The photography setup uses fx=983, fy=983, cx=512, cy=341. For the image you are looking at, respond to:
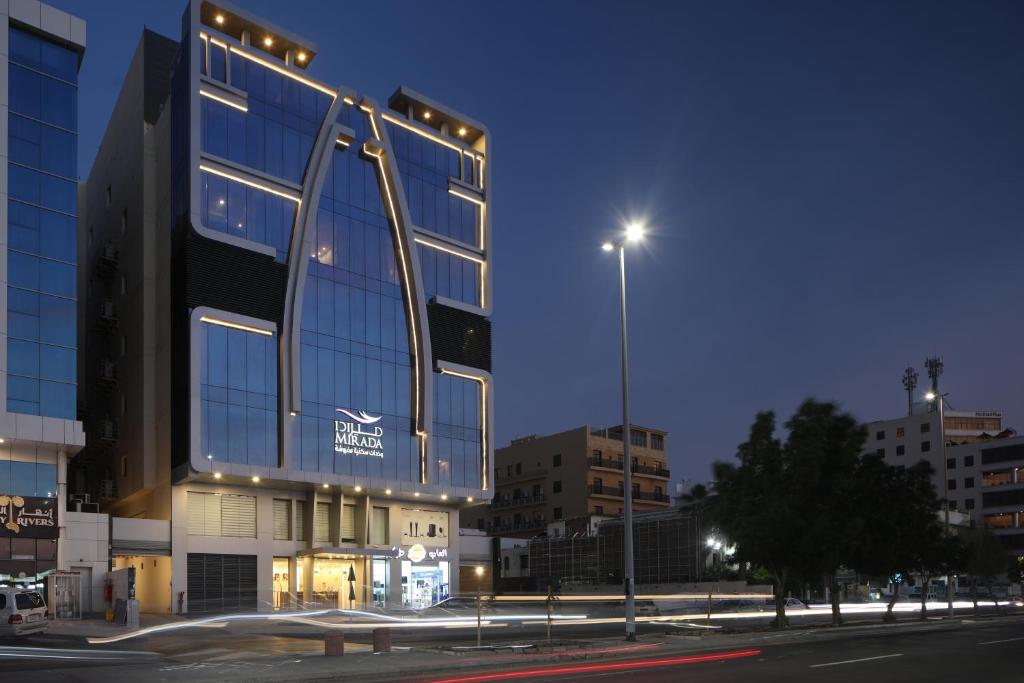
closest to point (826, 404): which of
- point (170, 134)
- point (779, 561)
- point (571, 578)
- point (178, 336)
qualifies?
point (779, 561)

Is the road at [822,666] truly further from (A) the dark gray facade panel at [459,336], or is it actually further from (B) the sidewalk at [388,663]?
(A) the dark gray facade panel at [459,336]

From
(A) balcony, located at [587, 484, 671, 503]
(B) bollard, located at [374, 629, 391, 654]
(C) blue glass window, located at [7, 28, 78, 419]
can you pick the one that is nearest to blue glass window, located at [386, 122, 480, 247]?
(C) blue glass window, located at [7, 28, 78, 419]

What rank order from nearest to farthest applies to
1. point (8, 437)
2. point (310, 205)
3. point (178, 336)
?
point (8, 437) < point (178, 336) < point (310, 205)

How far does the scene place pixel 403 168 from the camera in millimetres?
72312

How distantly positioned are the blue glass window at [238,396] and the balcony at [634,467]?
5615 centimetres

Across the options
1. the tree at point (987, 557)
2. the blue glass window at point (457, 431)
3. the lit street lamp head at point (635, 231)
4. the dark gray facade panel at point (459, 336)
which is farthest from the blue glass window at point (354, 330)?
the tree at point (987, 557)

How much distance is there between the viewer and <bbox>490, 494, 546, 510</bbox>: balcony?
118 meters

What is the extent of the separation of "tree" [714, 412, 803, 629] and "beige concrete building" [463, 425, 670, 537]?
67.9m

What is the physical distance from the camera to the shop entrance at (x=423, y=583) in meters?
71.1

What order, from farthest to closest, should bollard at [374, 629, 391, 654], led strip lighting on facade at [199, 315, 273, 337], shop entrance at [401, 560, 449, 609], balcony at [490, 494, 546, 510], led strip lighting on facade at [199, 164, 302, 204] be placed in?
balcony at [490, 494, 546, 510], shop entrance at [401, 560, 449, 609], led strip lighting on facade at [199, 164, 302, 204], led strip lighting on facade at [199, 315, 273, 337], bollard at [374, 629, 391, 654]

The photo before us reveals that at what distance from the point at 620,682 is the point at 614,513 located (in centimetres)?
9434

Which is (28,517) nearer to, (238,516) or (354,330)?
(238,516)

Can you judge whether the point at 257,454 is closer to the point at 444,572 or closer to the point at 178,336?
the point at 178,336

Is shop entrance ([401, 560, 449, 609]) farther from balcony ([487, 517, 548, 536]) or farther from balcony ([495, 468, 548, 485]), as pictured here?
balcony ([495, 468, 548, 485])
